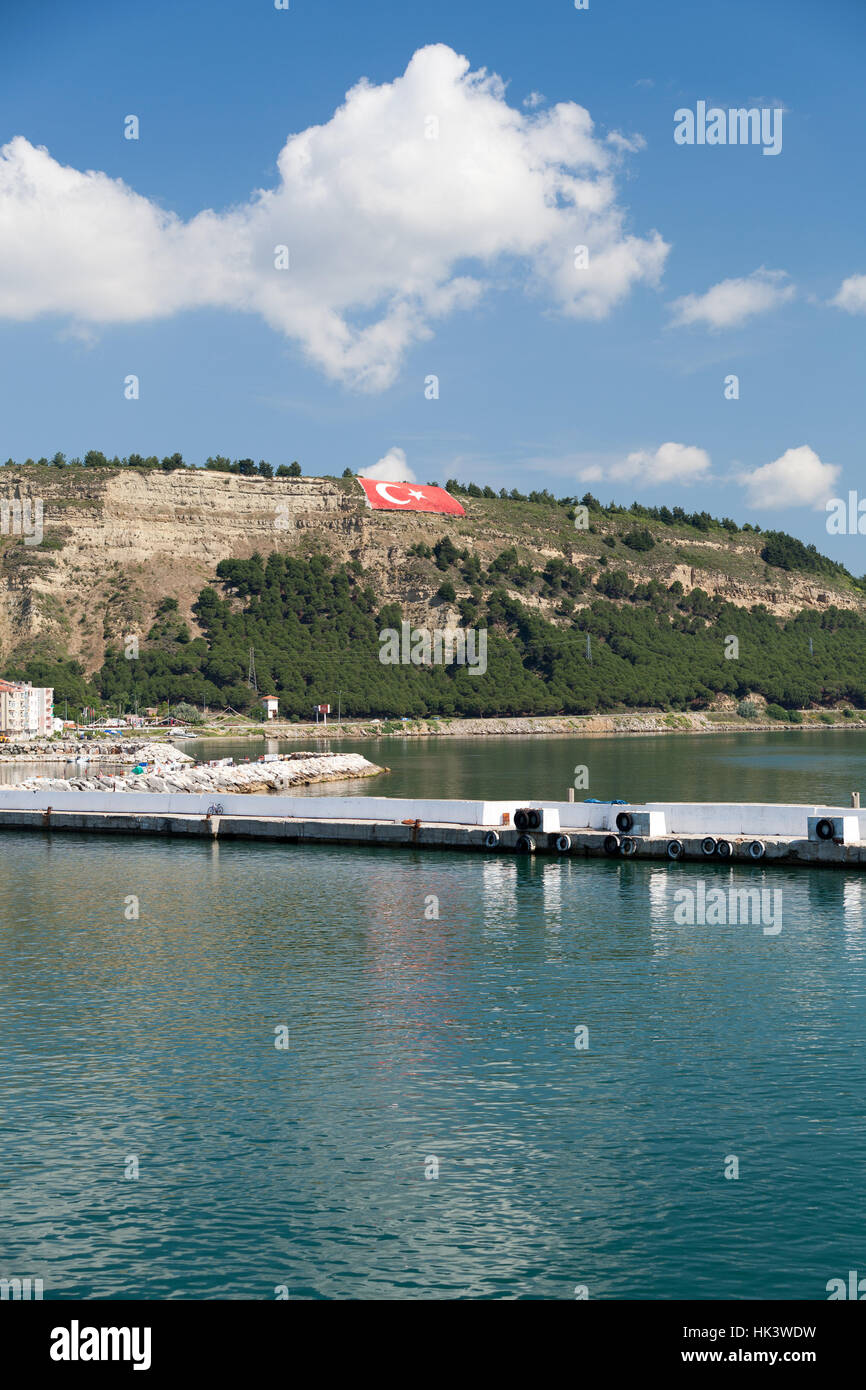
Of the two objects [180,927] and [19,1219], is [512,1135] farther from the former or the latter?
[180,927]

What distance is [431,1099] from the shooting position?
829 inches

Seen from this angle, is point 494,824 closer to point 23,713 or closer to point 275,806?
point 275,806

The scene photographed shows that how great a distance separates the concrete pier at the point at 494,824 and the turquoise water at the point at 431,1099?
651 centimetres

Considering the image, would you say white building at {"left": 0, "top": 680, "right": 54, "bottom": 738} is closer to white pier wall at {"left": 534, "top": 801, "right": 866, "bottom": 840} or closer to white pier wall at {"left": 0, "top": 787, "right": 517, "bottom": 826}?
white pier wall at {"left": 0, "top": 787, "right": 517, "bottom": 826}

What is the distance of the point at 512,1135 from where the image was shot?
63.8 ft

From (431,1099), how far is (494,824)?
3419 centimetres

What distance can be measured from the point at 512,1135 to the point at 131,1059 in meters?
8.10

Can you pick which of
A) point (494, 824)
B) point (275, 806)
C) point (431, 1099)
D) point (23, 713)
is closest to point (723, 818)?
point (494, 824)

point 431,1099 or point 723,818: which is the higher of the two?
point 723,818

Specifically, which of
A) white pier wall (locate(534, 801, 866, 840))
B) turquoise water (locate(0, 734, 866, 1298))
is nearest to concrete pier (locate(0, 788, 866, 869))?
white pier wall (locate(534, 801, 866, 840))

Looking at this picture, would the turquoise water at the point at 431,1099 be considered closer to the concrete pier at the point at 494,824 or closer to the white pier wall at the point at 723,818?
the concrete pier at the point at 494,824

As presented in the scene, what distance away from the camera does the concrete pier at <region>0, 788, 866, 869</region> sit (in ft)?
157

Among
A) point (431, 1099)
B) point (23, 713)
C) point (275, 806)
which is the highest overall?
point (23, 713)
